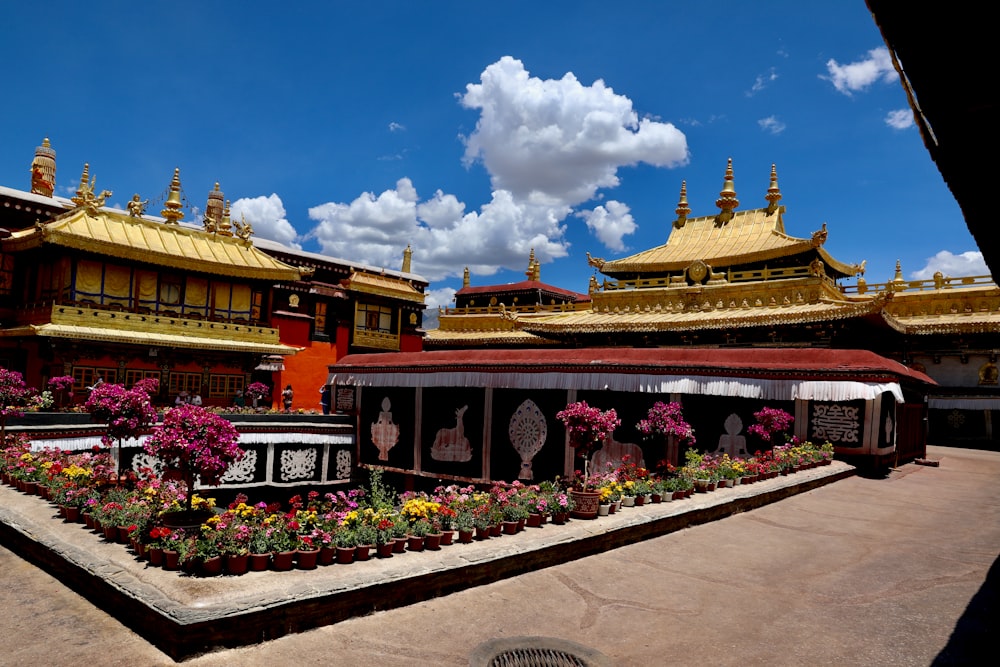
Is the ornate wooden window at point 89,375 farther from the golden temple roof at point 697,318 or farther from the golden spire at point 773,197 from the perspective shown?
the golden spire at point 773,197

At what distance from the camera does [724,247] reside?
2947 cm

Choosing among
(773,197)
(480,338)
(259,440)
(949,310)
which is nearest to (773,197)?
(773,197)

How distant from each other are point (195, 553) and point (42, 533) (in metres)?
3.33

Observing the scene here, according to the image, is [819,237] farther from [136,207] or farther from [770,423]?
[136,207]

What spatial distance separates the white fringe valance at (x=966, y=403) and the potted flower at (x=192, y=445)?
1159 inches

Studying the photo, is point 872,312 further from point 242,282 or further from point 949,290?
point 242,282

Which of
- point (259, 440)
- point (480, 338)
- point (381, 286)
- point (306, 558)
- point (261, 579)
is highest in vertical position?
point (381, 286)

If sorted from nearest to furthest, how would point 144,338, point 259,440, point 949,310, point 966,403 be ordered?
point 259,440 → point 144,338 → point 966,403 → point 949,310

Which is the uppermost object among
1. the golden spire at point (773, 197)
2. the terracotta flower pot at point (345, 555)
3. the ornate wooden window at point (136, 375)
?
the golden spire at point (773, 197)

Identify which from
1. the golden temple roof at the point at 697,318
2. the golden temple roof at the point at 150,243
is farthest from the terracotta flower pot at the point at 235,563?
the golden temple roof at the point at 150,243

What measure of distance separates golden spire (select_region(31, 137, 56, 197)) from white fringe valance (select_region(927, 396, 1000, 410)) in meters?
43.2

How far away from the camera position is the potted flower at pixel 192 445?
24.7 ft

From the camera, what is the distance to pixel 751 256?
27328 mm

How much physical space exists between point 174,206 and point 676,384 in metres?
24.9
